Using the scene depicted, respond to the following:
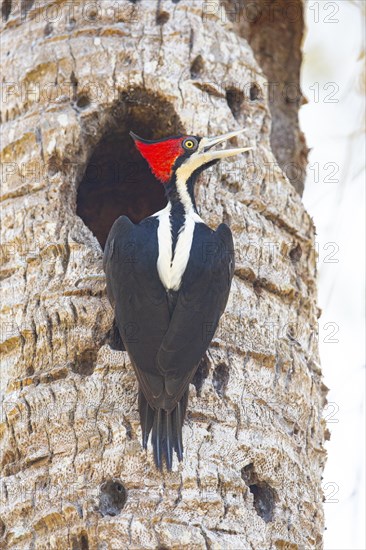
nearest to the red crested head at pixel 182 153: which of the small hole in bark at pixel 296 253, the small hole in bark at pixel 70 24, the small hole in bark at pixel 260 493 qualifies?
the small hole in bark at pixel 296 253

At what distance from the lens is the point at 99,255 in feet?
13.3

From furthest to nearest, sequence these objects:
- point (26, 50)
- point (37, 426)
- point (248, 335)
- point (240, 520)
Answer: point (26, 50), point (248, 335), point (37, 426), point (240, 520)

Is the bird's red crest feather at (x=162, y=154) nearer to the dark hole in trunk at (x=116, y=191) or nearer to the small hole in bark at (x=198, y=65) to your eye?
the small hole in bark at (x=198, y=65)

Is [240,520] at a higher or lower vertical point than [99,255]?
lower

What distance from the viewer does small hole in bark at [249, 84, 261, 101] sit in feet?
15.3

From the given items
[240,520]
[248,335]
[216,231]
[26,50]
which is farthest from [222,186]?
[240,520]

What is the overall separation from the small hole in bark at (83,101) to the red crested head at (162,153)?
0.77 feet

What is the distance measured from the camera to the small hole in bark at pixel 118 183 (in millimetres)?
4760

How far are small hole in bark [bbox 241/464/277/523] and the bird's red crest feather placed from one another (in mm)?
1381

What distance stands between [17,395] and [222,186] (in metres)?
1.17

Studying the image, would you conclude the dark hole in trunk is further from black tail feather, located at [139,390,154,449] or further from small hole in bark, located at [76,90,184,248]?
black tail feather, located at [139,390,154,449]

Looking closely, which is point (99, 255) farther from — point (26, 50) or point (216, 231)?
point (26, 50)

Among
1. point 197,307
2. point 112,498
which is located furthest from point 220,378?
point 112,498

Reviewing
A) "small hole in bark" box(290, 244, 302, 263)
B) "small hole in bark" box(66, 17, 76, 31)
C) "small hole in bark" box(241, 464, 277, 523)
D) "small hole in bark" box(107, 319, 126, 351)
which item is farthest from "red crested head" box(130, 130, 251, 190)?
"small hole in bark" box(241, 464, 277, 523)
